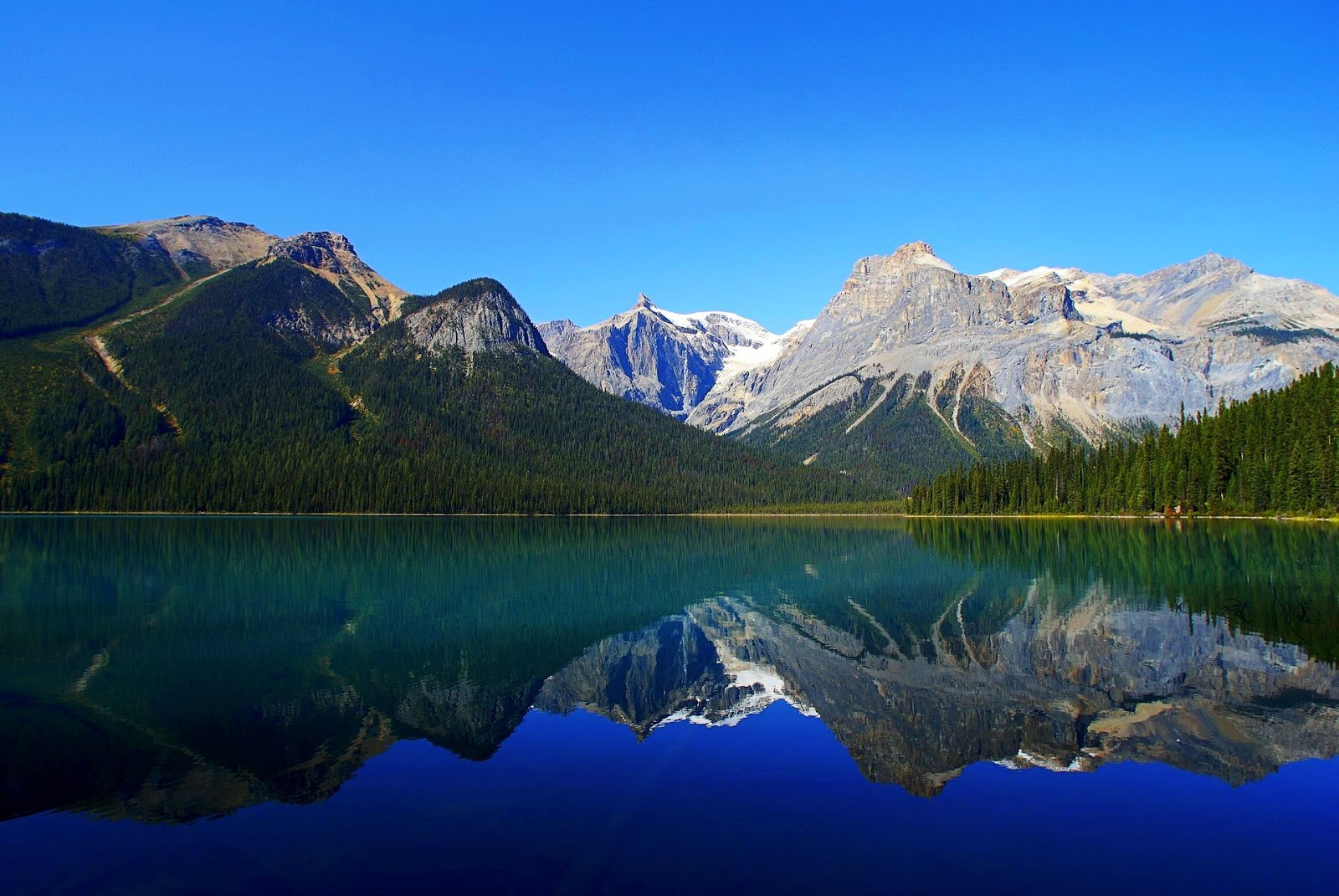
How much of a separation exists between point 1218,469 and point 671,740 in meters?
118

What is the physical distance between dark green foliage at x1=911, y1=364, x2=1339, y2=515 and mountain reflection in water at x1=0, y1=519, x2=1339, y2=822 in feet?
150

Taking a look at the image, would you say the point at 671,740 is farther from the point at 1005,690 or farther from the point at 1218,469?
the point at 1218,469

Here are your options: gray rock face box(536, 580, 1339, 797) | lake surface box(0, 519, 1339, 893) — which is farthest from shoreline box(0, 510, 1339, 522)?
gray rock face box(536, 580, 1339, 797)

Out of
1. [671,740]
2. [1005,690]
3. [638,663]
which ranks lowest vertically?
[638,663]

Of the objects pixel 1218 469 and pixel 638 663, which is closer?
pixel 638 663

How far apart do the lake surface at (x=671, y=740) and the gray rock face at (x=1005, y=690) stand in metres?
0.14

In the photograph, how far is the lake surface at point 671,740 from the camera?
45.0 ft

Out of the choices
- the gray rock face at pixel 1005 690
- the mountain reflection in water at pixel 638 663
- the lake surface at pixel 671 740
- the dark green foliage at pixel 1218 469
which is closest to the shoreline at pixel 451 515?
the dark green foliage at pixel 1218 469

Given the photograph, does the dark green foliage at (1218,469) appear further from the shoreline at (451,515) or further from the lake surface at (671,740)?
the lake surface at (671,740)

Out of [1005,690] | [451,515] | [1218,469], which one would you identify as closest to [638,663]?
[1005,690]

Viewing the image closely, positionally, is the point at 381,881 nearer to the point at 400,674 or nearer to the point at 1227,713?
the point at 400,674

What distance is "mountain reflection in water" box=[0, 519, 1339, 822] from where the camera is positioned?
18953 millimetres

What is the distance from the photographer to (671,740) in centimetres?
2142

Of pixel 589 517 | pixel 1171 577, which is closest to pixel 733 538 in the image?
pixel 1171 577
